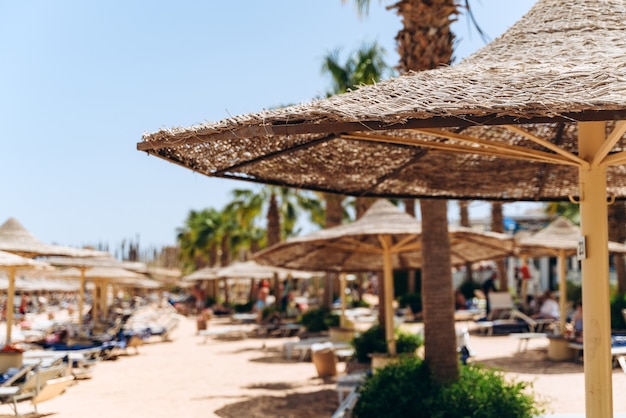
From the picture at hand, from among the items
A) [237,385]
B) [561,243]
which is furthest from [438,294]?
[561,243]

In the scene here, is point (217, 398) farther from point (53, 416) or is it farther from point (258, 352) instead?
point (258, 352)

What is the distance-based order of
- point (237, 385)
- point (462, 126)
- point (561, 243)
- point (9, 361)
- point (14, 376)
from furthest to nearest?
point (561, 243)
point (237, 385)
point (9, 361)
point (14, 376)
point (462, 126)

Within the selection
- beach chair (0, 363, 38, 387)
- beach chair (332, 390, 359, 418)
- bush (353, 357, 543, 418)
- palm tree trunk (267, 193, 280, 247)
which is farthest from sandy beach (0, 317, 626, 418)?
palm tree trunk (267, 193, 280, 247)

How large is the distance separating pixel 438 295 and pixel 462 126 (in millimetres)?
4830

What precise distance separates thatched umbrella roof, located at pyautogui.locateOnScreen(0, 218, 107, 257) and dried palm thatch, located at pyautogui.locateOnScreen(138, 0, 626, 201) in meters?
10.3

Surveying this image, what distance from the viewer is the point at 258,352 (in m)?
18.4

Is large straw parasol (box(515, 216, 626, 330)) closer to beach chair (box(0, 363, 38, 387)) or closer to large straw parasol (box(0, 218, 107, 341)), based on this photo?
beach chair (box(0, 363, 38, 387))

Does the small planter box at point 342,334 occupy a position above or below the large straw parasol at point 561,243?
below

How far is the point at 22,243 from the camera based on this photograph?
616 inches

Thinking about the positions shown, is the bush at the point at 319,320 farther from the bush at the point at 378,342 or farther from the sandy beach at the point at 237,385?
the bush at the point at 378,342

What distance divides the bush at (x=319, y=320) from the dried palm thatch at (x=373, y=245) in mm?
5352

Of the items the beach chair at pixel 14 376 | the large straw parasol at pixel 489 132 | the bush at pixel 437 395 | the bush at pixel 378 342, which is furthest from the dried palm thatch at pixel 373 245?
the beach chair at pixel 14 376

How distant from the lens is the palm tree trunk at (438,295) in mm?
8141

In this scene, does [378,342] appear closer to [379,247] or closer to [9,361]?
Answer: [379,247]
